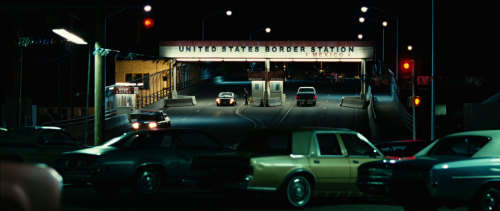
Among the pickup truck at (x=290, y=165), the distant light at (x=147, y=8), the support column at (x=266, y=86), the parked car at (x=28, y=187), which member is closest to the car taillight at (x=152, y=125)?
the distant light at (x=147, y=8)

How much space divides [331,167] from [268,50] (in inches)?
2127

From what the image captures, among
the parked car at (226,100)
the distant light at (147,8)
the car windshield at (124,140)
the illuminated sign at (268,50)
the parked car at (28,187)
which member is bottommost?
the car windshield at (124,140)

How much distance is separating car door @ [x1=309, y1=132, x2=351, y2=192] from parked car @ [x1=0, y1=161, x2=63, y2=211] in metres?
7.55

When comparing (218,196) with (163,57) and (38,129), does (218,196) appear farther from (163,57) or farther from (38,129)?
(163,57)

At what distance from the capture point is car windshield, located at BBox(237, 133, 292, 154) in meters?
12.8

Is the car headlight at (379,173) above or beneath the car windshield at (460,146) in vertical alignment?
beneath

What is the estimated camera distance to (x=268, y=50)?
2613 inches

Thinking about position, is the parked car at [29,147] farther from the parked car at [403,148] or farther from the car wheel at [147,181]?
the parked car at [403,148]

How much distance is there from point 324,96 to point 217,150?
215 feet

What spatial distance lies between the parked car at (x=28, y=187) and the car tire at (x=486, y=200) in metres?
7.42

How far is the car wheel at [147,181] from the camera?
14.7m

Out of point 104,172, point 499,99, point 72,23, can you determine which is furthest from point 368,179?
point 499,99

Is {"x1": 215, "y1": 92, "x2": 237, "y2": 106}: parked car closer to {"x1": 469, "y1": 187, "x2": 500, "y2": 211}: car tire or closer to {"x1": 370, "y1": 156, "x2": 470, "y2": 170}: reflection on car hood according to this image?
{"x1": 370, "y1": 156, "x2": 470, "y2": 170}: reflection on car hood

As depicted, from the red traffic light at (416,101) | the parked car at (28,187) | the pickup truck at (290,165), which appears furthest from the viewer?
the red traffic light at (416,101)
